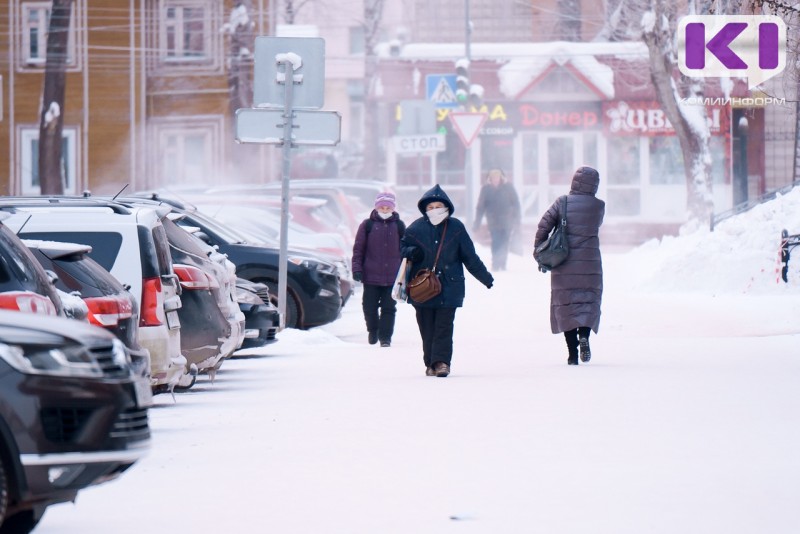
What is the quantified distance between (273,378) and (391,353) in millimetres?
2619

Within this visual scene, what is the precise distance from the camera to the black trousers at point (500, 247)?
3241cm

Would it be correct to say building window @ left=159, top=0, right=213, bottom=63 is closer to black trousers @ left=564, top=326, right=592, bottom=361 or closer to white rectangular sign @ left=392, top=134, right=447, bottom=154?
white rectangular sign @ left=392, top=134, right=447, bottom=154

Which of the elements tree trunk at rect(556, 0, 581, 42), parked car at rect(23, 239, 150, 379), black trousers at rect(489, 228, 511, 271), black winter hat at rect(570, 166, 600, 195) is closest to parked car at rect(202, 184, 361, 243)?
black trousers at rect(489, 228, 511, 271)

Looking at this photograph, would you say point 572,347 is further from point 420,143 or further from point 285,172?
point 420,143

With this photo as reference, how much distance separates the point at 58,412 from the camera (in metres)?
6.48

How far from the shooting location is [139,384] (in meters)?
6.90

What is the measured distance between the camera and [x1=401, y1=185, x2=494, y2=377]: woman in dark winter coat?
13.9 metres

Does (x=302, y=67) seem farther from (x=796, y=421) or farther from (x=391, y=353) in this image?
(x=796, y=421)

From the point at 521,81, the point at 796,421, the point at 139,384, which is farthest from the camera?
the point at 521,81

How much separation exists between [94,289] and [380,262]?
321 inches

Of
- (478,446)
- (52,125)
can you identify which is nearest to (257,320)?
(478,446)

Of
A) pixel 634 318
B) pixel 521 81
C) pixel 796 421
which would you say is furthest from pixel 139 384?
pixel 521 81

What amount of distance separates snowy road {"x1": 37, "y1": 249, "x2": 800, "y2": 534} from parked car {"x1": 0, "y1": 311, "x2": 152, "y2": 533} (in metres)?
0.63

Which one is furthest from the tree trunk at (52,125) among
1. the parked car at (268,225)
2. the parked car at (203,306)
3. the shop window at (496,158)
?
the parked car at (203,306)
